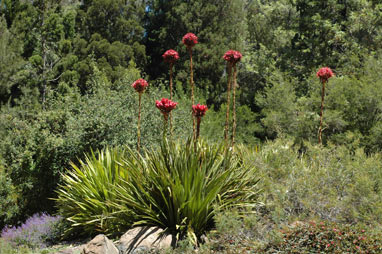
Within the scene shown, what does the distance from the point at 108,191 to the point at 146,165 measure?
828 mm

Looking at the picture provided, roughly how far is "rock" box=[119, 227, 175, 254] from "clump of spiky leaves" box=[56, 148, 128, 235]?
573mm

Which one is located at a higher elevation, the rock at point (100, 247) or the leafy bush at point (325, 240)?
the leafy bush at point (325, 240)

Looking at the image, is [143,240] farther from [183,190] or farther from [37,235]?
[37,235]

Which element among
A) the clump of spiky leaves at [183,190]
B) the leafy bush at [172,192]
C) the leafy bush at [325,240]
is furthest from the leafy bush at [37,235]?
the leafy bush at [325,240]

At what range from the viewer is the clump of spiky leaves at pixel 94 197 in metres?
6.61

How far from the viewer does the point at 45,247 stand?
24.1 feet

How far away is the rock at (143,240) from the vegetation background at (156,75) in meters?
3.85

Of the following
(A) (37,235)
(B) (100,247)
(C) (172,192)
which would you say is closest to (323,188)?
(C) (172,192)

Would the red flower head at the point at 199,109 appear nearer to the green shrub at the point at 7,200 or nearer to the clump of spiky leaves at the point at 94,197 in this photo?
the clump of spiky leaves at the point at 94,197

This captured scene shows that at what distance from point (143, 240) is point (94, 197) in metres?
1.43

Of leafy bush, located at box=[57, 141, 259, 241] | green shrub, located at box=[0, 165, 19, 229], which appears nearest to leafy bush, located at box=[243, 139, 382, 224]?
leafy bush, located at box=[57, 141, 259, 241]

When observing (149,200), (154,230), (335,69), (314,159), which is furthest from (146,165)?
(335,69)

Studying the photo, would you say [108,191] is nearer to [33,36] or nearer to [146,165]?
[146,165]

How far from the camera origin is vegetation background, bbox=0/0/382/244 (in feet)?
34.8
